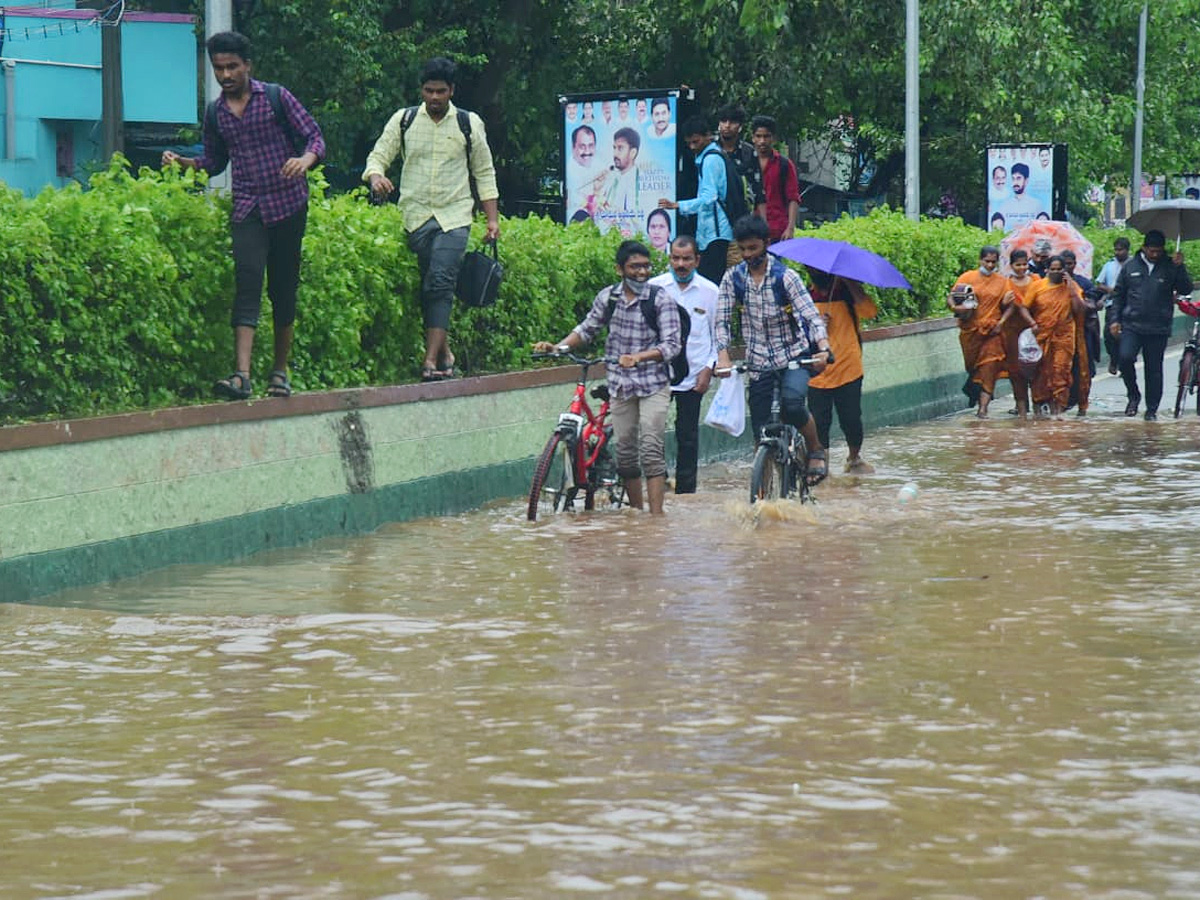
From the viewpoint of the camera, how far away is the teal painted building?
3506cm

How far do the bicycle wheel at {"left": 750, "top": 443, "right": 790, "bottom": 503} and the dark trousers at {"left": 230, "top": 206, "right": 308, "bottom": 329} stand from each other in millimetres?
2800

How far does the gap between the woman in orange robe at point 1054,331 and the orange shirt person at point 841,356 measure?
5895 millimetres

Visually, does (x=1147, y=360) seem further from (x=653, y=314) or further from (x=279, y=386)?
(x=279, y=386)

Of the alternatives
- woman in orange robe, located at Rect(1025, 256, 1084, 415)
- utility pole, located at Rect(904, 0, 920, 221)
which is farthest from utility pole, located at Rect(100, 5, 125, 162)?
woman in orange robe, located at Rect(1025, 256, 1084, 415)

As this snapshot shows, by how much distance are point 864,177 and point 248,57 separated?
5814cm

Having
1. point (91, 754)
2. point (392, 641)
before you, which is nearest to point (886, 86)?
point (392, 641)

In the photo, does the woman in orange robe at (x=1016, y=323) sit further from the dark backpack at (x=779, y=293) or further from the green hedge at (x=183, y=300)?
the dark backpack at (x=779, y=293)

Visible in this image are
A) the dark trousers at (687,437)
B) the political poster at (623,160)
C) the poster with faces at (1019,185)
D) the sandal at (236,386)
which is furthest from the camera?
the poster with faces at (1019,185)

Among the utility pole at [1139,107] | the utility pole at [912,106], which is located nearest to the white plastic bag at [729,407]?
the utility pole at [912,106]

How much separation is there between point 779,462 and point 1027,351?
30.4 ft

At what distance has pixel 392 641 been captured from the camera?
9047mm

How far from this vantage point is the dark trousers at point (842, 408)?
16.8 metres

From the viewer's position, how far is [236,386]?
472 inches

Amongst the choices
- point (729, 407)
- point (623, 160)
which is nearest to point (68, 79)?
point (623, 160)
